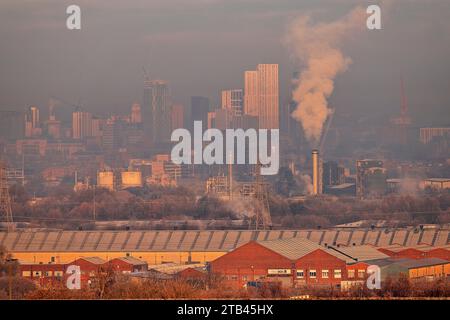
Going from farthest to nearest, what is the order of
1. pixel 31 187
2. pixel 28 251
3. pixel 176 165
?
pixel 176 165 → pixel 31 187 → pixel 28 251

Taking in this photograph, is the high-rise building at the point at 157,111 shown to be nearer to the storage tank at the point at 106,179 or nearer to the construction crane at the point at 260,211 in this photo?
the storage tank at the point at 106,179

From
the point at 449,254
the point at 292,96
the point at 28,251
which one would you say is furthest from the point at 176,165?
the point at 449,254

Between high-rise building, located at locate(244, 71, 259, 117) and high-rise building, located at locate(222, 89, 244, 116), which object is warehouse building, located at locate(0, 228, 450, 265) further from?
high-rise building, located at locate(222, 89, 244, 116)

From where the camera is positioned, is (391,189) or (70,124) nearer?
(391,189)

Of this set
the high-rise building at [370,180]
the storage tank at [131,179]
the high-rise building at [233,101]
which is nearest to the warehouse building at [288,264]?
the high-rise building at [370,180]
